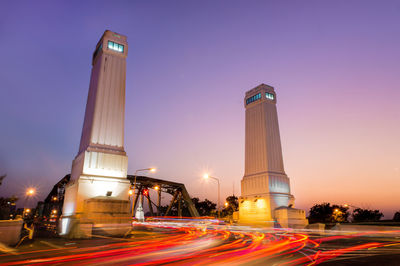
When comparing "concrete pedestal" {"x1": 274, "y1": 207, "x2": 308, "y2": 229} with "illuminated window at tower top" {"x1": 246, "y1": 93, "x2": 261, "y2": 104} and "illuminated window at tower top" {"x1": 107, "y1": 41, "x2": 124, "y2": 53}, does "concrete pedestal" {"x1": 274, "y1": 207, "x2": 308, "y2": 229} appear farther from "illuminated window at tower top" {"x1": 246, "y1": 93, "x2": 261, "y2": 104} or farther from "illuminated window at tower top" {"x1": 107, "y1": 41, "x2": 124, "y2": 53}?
"illuminated window at tower top" {"x1": 107, "y1": 41, "x2": 124, "y2": 53}

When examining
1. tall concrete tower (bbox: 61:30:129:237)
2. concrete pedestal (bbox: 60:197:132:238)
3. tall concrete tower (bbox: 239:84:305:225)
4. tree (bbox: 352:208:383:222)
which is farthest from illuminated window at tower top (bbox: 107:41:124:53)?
tree (bbox: 352:208:383:222)

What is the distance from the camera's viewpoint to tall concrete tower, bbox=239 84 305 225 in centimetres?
4294

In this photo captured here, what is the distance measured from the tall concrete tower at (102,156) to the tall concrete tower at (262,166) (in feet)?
77.5

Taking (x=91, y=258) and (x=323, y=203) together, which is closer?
(x=91, y=258)

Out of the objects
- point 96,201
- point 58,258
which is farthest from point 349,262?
point 96,201

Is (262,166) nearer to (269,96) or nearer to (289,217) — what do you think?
(289,217)

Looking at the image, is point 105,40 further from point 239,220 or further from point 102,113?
point 239,220

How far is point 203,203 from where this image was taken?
125312 millimetres

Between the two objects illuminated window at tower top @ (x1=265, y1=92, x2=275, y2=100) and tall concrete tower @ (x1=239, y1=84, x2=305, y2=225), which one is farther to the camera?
illuminated window at tower top @ (x1=265, y1=92, x2=275, y2=100)

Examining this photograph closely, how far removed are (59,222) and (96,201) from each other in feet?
24.0

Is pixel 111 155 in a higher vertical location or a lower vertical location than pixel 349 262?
higher

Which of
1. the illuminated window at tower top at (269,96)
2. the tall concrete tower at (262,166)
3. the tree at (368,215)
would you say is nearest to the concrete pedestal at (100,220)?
the tall concrete tower at (262,166)

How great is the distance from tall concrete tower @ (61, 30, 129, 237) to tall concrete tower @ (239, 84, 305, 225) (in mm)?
23627

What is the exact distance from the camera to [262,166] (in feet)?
151
